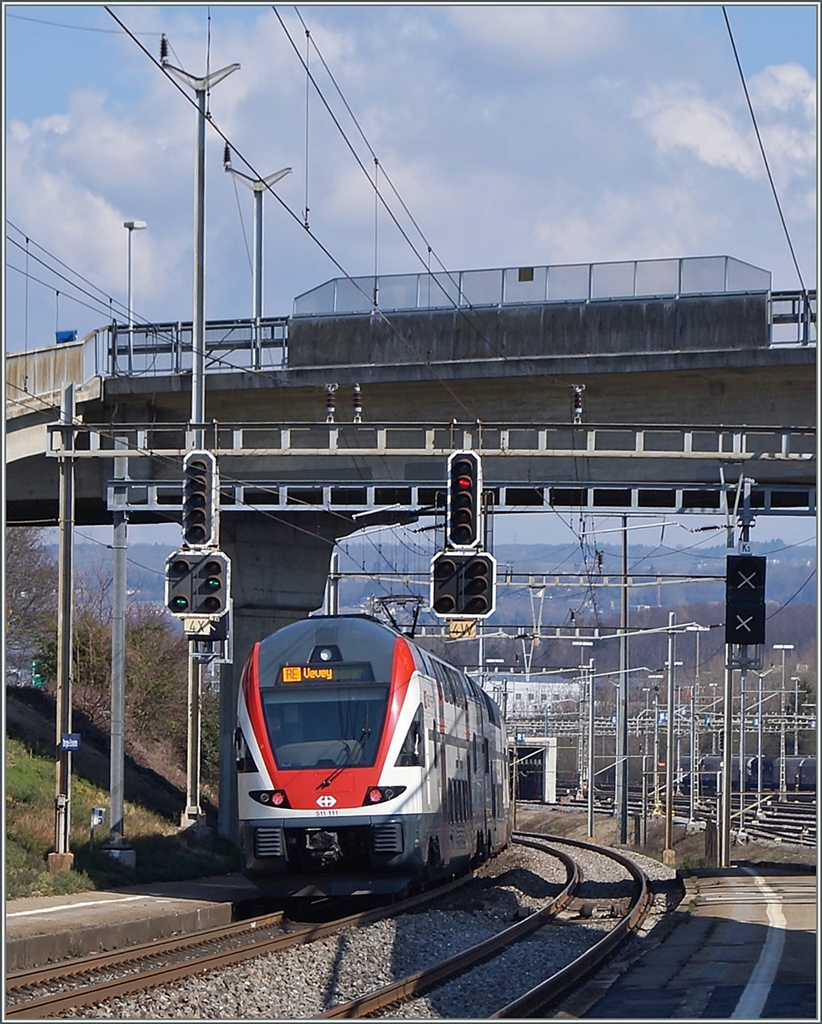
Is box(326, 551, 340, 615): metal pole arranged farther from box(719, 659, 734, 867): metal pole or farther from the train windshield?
the train windshield

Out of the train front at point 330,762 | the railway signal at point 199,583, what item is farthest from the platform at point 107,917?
the railway signal at point 199,583

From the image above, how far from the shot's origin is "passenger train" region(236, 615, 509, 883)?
20891 millimetres

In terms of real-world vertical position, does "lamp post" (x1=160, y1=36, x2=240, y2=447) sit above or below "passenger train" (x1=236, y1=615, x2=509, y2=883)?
above

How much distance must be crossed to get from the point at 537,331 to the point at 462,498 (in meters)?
12.5

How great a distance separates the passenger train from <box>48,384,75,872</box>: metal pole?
14.0ft

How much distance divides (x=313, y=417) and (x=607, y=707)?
133m

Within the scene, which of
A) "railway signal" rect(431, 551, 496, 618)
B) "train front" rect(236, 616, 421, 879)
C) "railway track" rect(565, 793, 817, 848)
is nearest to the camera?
"railway signal" rect(431, 551, 496, 618)

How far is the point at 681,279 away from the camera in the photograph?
102 ft

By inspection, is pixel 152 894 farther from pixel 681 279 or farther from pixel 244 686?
pixel 681 279

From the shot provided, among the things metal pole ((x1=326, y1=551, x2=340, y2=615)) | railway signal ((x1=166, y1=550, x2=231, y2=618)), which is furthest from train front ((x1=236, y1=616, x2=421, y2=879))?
metal pole ((x1=326, y1=551, x2=340, y2=615))

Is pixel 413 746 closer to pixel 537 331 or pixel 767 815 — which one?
pixel 537 331

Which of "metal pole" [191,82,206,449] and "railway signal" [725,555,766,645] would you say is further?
"metal pole" [191,82,206,449]

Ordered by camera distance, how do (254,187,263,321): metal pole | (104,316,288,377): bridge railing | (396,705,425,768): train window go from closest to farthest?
(396,705,425,768): train window < (104,316,288,377): bridge railing < (254,187,263,321): metal pole

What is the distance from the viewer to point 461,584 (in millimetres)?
20000
